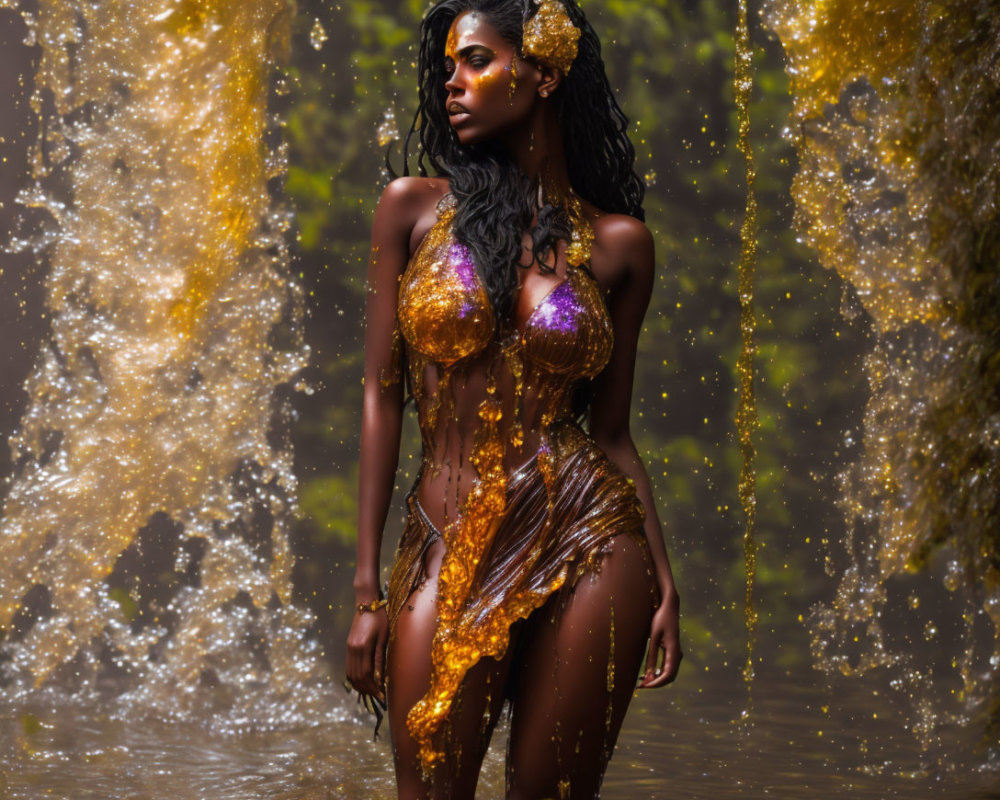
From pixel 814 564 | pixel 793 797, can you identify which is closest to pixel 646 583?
pixel 793 797

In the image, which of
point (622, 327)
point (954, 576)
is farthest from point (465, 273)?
point (954, 576)

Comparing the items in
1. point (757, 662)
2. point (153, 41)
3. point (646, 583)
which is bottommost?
point (757, 662)

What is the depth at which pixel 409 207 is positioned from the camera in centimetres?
237

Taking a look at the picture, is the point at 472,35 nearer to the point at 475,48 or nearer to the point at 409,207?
the point at 475,48

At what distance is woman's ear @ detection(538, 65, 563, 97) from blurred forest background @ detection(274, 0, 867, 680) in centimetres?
346

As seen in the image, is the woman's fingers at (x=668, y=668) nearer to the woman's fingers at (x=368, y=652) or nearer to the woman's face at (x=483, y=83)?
the woman's fingers at (x=368, y=652)

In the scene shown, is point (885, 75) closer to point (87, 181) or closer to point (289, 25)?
point (289, 25)

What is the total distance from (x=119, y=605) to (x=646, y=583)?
3.94 metres

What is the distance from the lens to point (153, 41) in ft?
19.0

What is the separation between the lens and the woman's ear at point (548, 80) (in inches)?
96.4

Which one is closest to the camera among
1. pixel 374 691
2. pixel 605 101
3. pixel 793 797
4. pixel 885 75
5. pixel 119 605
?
pixel 374 691

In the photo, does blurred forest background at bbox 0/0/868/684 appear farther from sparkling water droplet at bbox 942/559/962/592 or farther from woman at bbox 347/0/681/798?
woman at bbox 347/0/681/798

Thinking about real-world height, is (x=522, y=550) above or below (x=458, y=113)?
below

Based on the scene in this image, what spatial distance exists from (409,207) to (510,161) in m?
0.21
